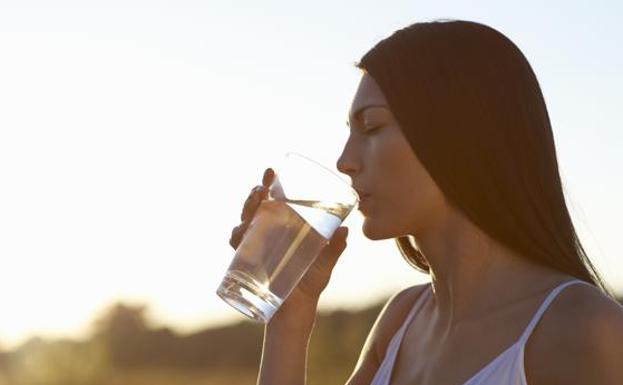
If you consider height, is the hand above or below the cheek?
below

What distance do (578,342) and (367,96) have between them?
2.96 feet

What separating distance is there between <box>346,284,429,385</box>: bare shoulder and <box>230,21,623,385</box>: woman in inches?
16.6

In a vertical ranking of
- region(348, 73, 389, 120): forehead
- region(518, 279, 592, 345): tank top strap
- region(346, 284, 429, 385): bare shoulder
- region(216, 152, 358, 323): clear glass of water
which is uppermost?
region(348, 73, 389, 120): forehead

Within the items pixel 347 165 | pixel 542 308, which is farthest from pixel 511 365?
pixel 347 165

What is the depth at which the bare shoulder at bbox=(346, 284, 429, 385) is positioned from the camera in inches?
162

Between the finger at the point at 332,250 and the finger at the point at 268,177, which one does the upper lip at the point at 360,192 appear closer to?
the finger at the point at 268,177

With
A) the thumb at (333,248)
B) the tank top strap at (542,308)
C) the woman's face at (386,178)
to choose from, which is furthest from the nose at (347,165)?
the tank top strap at (542,308)

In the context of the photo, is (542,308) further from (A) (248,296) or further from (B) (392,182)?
(A) (248,296)

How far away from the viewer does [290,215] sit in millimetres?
3619

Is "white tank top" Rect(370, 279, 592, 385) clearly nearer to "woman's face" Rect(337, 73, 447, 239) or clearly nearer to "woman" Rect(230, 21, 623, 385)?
"woman" Rect(230, 21, 623, 385)

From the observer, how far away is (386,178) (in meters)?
3.54

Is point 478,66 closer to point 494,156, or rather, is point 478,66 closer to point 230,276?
point 494,156

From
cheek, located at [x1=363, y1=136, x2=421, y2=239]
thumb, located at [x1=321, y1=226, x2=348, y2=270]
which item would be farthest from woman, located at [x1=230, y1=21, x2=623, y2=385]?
thumb, located at [x1=321, y1=226, x2=348, y2=270]

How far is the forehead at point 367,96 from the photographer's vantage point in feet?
11.8
